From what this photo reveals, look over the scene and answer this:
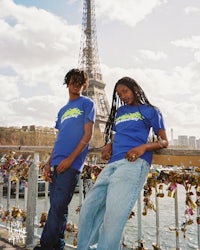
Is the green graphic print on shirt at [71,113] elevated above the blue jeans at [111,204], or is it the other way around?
the green graphic print on shirt at [71,113]

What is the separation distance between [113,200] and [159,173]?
69 centimetres

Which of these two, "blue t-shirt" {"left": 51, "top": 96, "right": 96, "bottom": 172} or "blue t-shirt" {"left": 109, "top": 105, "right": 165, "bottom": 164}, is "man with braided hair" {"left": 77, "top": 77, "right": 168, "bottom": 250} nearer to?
"blue t-shirt" {"left": 109, "top": 105, "right": 165, "bottom": 164}

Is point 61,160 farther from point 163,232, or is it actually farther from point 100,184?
point 163,232

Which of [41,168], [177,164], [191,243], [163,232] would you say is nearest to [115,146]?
[177,164]

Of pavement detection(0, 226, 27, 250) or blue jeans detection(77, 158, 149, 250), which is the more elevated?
blue jeans detection(77, 158, 149, 250)

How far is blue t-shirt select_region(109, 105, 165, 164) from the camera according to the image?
215cm

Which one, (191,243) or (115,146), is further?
(191,243)

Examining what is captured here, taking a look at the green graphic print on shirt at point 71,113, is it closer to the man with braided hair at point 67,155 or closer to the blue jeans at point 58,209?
the man with braided hair at point 67,155

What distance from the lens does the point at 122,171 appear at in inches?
79.7

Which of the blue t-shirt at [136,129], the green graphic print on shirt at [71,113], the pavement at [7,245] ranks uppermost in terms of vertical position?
the green graphic print on shirt at [71,113]

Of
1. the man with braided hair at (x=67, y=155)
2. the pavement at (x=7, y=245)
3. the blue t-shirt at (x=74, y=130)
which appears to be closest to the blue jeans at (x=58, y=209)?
the man with braided hair at (x=67, y=155)

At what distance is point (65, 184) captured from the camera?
2.42 metres

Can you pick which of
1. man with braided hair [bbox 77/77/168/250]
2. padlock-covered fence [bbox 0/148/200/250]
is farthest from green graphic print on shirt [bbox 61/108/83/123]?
padlock-covered fence [bbox 0/148/200/250]

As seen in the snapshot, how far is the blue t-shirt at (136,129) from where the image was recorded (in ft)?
7.06
